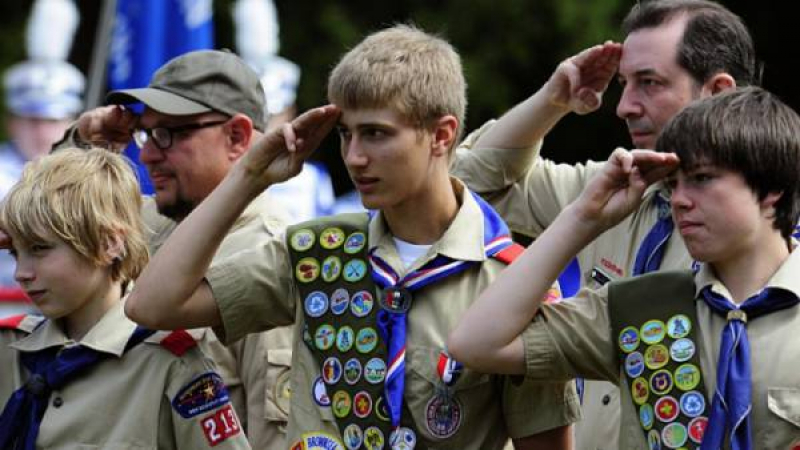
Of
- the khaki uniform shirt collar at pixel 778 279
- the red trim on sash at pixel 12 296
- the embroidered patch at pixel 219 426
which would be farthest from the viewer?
the red trim on sash at pixel 12 296

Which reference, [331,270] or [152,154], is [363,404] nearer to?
[331,270]

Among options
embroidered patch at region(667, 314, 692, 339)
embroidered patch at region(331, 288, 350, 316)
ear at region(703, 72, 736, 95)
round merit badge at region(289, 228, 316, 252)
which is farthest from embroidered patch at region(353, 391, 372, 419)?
ear at region(703, 72, 736, 95)

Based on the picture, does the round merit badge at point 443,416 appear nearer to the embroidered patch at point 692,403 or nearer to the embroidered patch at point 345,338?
the embroidered patch at point 345,338

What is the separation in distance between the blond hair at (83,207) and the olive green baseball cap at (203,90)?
1.57ft

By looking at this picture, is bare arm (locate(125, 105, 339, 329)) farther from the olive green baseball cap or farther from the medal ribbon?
the medal ribbon

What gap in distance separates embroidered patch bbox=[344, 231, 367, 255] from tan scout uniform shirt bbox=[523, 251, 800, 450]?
0.57m

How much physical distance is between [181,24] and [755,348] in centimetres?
634

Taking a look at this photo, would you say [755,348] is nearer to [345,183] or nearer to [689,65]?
[689,65]

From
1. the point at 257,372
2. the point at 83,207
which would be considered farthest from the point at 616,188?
the point at 83,207

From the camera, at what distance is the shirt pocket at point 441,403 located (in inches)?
195

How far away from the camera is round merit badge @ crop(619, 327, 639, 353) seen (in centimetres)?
479

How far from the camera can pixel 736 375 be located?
4551mm

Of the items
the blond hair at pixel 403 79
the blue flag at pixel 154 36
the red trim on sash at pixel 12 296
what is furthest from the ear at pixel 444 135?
the red trim on sash at pixel 12 296

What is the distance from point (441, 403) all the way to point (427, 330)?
197 mm
